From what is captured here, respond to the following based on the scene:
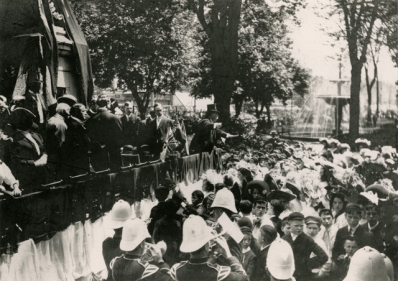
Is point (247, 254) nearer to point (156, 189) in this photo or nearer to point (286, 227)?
point (286, 227)

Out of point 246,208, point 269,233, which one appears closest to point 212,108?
point 246,208

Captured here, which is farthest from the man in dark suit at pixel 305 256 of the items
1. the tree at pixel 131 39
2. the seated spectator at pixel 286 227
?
the tree at pixel 131 39

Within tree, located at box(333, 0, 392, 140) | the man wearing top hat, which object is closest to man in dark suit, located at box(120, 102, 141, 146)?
the man wearing top hat

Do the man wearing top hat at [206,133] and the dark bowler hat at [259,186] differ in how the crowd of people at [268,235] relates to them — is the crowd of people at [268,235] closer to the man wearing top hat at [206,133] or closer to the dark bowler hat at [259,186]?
the dark bowler hat at [259,186]

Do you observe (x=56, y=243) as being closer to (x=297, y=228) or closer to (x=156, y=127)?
(x=297, y=228)

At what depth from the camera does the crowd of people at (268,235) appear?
3.92m

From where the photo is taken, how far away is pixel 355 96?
716 inches

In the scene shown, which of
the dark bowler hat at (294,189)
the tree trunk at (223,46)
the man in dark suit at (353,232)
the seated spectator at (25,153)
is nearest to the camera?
the man in dark suit at (353,232)

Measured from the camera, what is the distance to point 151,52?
64.5 ft

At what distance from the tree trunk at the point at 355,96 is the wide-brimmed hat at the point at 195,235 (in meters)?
14.4

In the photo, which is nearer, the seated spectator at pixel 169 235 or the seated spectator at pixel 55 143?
the seated spectator at pixel 169 235

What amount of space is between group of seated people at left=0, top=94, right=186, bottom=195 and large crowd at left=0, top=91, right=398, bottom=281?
0.05 feet

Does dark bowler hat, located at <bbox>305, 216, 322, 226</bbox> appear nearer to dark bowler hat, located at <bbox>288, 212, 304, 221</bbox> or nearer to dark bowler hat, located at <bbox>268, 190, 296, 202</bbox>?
dark bowler hat, located at <bbox>288, 212, 304, 221</bbox>

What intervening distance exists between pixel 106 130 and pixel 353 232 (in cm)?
419
